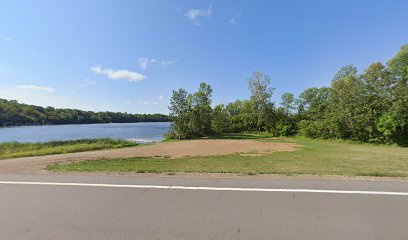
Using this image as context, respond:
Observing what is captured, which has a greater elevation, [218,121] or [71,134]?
[218,121]

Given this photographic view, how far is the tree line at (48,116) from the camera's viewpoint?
10568 cm

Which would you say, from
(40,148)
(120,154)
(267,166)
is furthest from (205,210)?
(40,148)

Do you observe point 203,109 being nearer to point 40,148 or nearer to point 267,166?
point 40,148

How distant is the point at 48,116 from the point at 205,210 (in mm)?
154430

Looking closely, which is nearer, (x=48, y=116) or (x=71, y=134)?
(x=71, y=134)

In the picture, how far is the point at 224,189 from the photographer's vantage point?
532 cm

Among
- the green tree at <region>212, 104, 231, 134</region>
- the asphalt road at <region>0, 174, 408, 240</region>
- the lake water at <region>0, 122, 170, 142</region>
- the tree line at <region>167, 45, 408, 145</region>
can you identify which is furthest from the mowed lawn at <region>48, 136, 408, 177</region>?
the green tree at <region>212, 104, 231, 134</region>

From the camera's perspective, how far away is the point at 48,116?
127 metres

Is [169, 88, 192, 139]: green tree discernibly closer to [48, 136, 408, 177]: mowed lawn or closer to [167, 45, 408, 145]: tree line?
Answer: [167, 45, 408, 145]: tree line

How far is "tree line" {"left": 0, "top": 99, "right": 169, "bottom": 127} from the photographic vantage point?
10568 cm

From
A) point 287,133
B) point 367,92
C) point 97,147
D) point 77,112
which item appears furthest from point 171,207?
point 77,112

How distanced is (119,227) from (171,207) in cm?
108

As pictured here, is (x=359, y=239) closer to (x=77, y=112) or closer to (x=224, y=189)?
(x=224, y=189)

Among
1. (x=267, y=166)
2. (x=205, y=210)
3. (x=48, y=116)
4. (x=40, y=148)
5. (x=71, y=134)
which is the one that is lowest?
(x=71, y=134)
